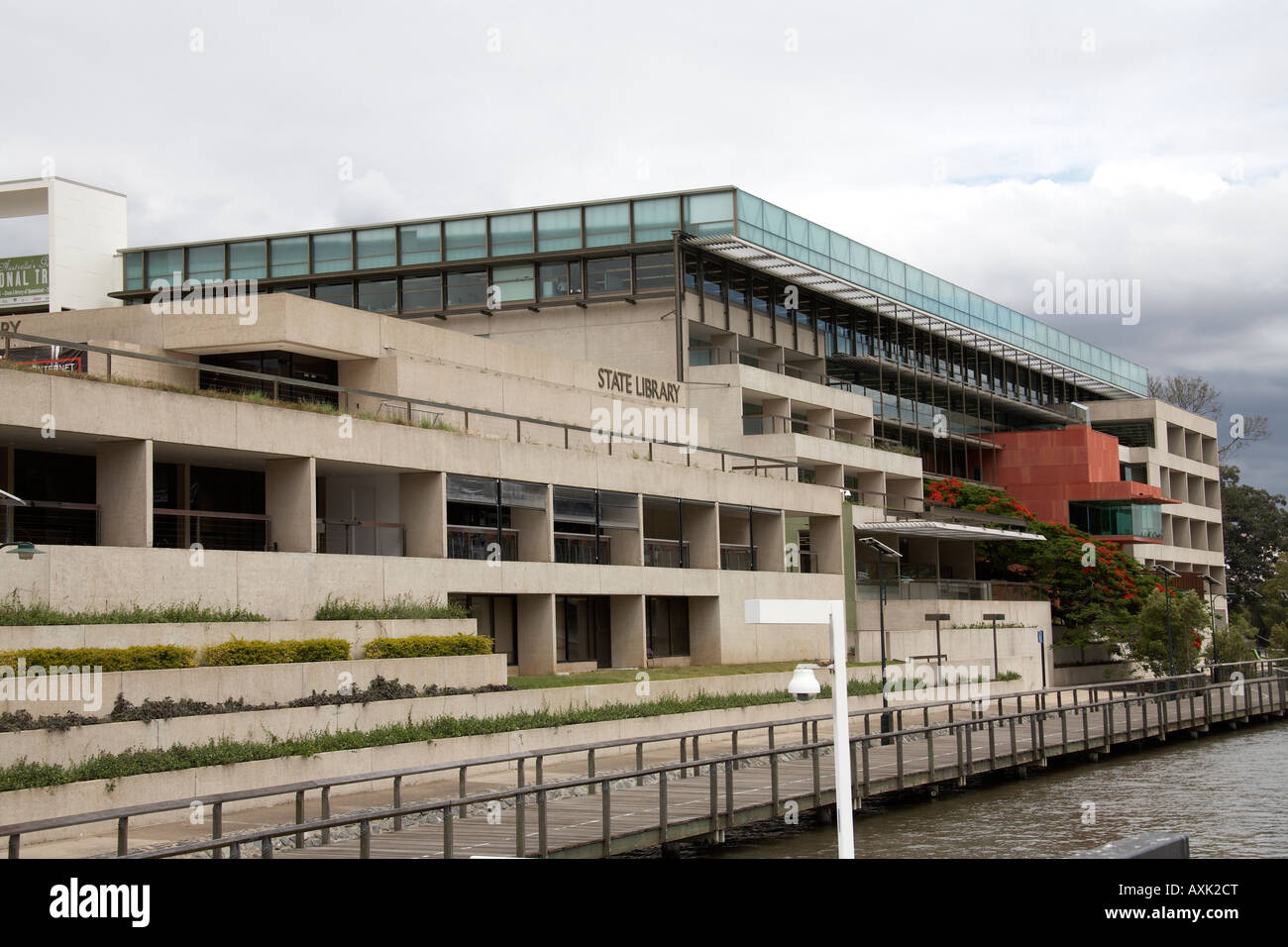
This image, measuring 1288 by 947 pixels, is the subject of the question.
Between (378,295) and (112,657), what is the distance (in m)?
36.1

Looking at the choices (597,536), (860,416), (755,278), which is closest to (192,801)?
(597,536)

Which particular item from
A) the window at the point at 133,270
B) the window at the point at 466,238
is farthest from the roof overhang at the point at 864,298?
the window at the point at 133,270

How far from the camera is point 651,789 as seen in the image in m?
22.5

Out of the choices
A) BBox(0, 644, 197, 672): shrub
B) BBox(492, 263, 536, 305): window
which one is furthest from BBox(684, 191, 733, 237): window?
BBox(0, 644, 197, 672): shrub

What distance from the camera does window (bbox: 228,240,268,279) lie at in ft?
189

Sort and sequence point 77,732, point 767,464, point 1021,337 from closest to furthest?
point 77,732
point 767,464
point 1021,337

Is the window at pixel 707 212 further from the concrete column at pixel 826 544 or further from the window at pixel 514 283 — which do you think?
the concrete column at pixel 826 544

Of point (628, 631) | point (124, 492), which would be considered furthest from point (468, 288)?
point (124, 492)

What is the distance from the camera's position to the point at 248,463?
1266 inches

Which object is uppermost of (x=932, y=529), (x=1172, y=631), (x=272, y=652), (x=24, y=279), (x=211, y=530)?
(x=24, y=279)

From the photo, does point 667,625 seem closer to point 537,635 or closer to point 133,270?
point 537,635

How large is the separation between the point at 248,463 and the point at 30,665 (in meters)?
12.1

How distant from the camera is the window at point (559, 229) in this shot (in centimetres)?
5381

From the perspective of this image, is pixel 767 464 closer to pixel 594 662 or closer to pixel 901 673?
pixel 901 673
